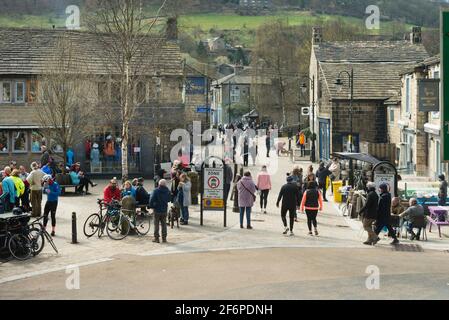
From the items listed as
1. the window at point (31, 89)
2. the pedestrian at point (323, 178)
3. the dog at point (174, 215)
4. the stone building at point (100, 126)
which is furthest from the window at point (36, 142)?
the dog at point (174, 215)

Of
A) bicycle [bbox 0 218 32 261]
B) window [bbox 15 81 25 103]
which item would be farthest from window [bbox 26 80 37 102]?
bicycle [bbox 0 218 32 261]

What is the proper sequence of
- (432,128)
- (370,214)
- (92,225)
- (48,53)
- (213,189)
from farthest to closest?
(48,53)
(432,128)
(213,189)
(92,225)
(370,214)

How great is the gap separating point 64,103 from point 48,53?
24.7 feet

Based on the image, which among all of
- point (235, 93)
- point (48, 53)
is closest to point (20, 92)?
point (48, 53)

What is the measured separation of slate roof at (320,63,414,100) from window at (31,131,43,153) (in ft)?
52.1

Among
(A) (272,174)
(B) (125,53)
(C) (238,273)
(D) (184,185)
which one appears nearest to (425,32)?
(A) (272,174)

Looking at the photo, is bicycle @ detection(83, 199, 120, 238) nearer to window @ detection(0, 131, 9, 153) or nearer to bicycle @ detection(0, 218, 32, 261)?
bicycle @ detection(0, 218, 32, 261)

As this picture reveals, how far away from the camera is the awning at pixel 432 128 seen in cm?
3027

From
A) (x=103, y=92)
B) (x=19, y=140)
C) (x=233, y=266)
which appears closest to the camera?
(x=233, y=266)

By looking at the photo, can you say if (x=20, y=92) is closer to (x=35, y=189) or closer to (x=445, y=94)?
(x=35, y=189)

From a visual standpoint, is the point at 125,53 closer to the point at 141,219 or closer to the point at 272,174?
the point at 141,219

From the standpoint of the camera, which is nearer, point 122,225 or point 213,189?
point 122,225

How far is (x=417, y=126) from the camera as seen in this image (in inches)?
1346

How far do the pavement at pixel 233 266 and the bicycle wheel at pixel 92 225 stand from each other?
36 centimetres
